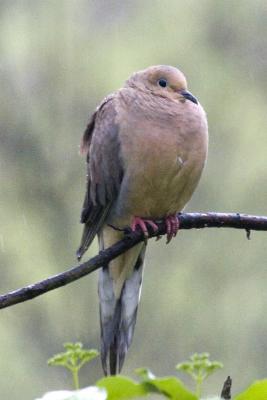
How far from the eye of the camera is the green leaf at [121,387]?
3.73ft

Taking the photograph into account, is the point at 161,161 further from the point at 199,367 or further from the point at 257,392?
the point at 257,392

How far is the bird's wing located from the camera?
12.9ft

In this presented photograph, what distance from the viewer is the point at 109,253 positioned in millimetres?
2680

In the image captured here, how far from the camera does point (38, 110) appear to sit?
14.0 meters

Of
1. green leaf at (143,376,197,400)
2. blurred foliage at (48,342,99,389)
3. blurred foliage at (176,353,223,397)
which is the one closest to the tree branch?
blurred foliage at (48,342,99,389)

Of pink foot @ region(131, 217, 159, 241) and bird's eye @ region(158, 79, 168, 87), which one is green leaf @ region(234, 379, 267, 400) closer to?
pink foot @ region(131, 217, 159, 241)

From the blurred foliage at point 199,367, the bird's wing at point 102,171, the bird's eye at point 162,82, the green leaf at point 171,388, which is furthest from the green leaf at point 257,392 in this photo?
the bird's eye at point 162,82

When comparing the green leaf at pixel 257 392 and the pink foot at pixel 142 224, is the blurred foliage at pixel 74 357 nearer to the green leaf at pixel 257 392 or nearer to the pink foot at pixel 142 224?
the green leaf at pixel 257 392

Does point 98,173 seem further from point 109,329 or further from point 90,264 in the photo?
point 90,264

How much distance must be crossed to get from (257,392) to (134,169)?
2657mm

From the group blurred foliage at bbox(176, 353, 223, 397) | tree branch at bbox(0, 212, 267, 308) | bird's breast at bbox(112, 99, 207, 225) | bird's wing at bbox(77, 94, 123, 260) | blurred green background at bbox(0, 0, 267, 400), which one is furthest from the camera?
blurred green background at bbox(0, 0, 267, 400)

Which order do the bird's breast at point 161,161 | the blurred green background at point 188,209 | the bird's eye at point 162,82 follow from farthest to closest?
the blurred green background at point 188,209 → the bird's eye at point 162,82 → the bird's breast at point 161,161

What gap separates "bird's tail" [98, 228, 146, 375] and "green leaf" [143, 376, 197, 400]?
233cm

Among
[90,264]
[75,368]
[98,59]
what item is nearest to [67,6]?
[98,59]
